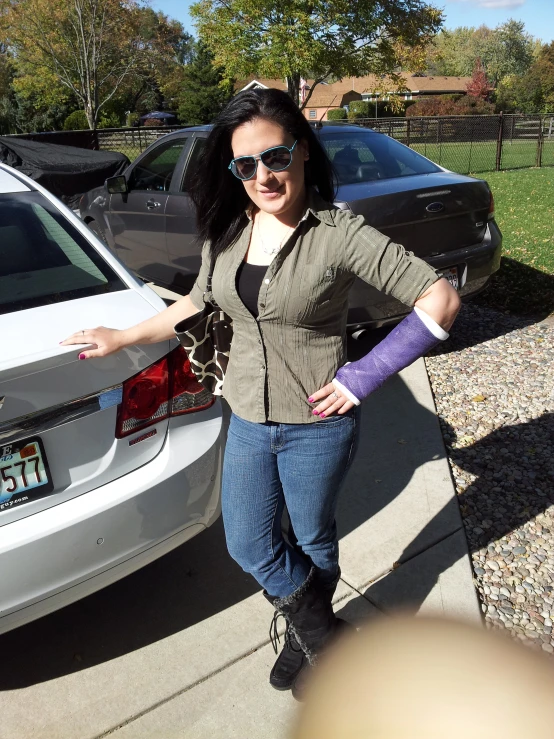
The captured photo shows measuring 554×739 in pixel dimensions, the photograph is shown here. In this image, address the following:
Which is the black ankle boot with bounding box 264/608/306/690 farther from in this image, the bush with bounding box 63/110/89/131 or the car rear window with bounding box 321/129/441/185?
the bush with bounding box 63/110/89/131

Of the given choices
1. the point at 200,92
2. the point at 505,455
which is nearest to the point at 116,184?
the point at 505,455

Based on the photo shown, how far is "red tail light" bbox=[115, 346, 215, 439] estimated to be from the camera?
2.29m

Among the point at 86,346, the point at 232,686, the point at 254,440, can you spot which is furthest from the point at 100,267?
the point at 232,686

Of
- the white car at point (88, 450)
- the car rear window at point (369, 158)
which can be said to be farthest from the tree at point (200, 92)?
the white car at point (88, 450)

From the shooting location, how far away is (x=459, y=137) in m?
18.7

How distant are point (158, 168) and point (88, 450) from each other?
5022 mm

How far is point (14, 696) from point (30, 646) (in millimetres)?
247

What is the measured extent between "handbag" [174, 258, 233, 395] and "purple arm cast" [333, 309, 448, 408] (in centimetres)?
Answer: 42

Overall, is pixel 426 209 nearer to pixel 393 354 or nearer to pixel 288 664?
pixel 393 354

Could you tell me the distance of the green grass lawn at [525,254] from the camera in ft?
22.0

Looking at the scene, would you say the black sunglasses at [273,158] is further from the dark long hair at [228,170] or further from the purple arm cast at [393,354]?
the purple arm cast at [393,354]

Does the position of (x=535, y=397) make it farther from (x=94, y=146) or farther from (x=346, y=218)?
(x=94, y=146)

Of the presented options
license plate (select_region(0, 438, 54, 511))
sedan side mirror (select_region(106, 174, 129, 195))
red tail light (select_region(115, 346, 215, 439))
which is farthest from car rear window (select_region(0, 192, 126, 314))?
sedan side mirror (select_region(106, 174, 129, 195))

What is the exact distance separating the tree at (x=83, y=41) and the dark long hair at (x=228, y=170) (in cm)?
2799
